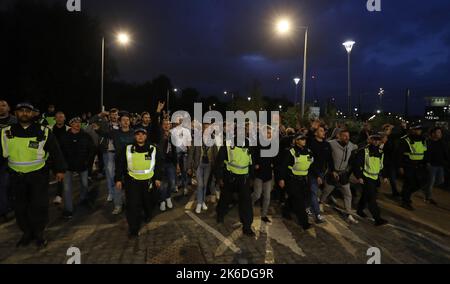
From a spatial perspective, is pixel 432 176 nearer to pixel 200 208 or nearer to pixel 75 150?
pixel 200 208

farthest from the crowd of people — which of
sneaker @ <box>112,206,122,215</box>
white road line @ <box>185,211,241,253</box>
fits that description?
white road line @ <box>185,211,241,253</box>

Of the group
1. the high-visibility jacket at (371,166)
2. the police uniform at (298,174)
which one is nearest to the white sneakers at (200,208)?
the police uniform at (298,174)

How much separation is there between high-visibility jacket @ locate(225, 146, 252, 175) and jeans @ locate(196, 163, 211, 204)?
48.9 inches

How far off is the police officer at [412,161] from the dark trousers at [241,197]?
→ 418 centimetres

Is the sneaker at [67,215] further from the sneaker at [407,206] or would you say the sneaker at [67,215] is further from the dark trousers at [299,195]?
the sneaker at [407,206]

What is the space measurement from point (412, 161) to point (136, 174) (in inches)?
251

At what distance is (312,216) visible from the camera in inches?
290

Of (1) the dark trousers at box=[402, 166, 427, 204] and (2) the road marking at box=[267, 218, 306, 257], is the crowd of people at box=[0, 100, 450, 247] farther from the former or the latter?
(2) the road marking at box=[267, 218, 306, 257]

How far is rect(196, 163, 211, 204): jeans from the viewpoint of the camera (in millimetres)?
7684

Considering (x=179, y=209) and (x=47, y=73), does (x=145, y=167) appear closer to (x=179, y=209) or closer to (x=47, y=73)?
(x=179, y=209)

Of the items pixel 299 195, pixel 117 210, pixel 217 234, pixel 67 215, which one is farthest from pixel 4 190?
pixel 299 195

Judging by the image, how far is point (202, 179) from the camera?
7.71 m

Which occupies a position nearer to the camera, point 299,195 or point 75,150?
point 299,195
